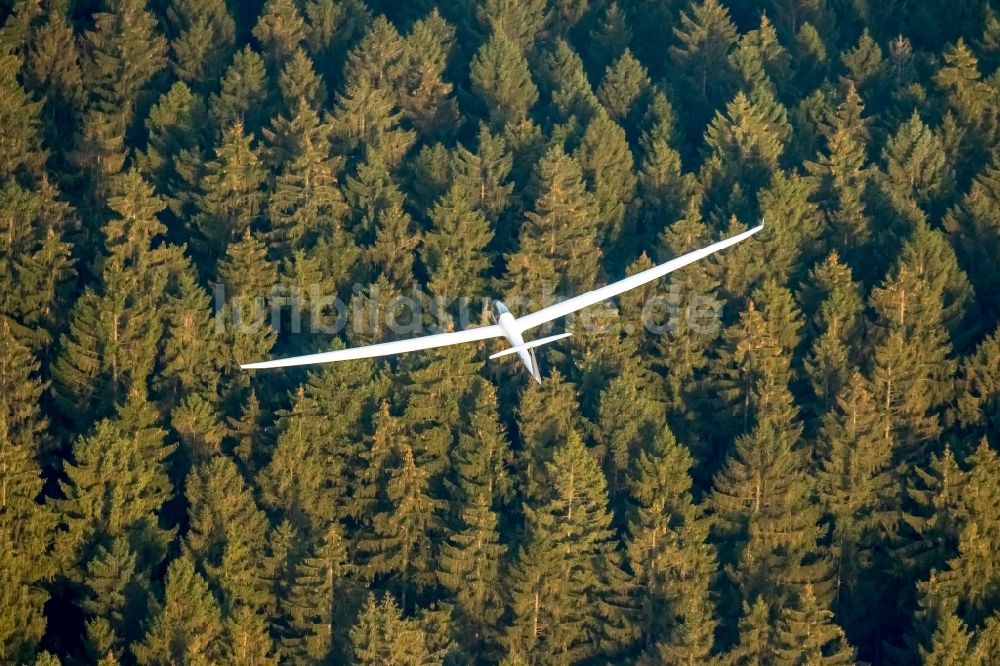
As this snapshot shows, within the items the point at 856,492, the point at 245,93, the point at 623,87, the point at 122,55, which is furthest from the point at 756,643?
the point at 122,55

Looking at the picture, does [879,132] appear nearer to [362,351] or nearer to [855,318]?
[855,318]

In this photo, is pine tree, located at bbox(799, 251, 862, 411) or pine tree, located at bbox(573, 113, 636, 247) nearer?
pine tree, located at bbox(799, 251, 862, 411)

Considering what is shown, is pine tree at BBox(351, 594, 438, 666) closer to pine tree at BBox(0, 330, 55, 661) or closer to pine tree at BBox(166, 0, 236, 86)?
pine tree at BBox(0, 330, 55, 661)

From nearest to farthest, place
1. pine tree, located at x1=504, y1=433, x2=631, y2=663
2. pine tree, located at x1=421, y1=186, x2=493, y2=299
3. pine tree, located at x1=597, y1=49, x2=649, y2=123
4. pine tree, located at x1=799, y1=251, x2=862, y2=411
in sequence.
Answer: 1. pine tree, located at x1=504, y1=433, x2=631, y2=663
2. pine tree, located at x1=799, y1=251, x2=862, y2=411
3. pine tree, located at x1=421, y1=186, x2=493, y2=299
4. pine tree, located at x1=597, y1=49, x2=649, y2=123

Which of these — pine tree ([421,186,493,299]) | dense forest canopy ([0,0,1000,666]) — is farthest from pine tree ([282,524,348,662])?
pine tree ([421,186,493,299])

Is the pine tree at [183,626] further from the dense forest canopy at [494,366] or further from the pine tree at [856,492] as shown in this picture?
the pine tree at [856,492]

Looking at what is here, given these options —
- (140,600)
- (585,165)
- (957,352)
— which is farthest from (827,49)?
(140,600)

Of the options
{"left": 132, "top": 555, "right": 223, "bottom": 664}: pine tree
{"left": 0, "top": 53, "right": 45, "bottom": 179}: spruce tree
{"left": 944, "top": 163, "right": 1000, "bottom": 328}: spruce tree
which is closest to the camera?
{"left": 132, "top": 555, "right": 223, "bottom": 664}: pine tree
